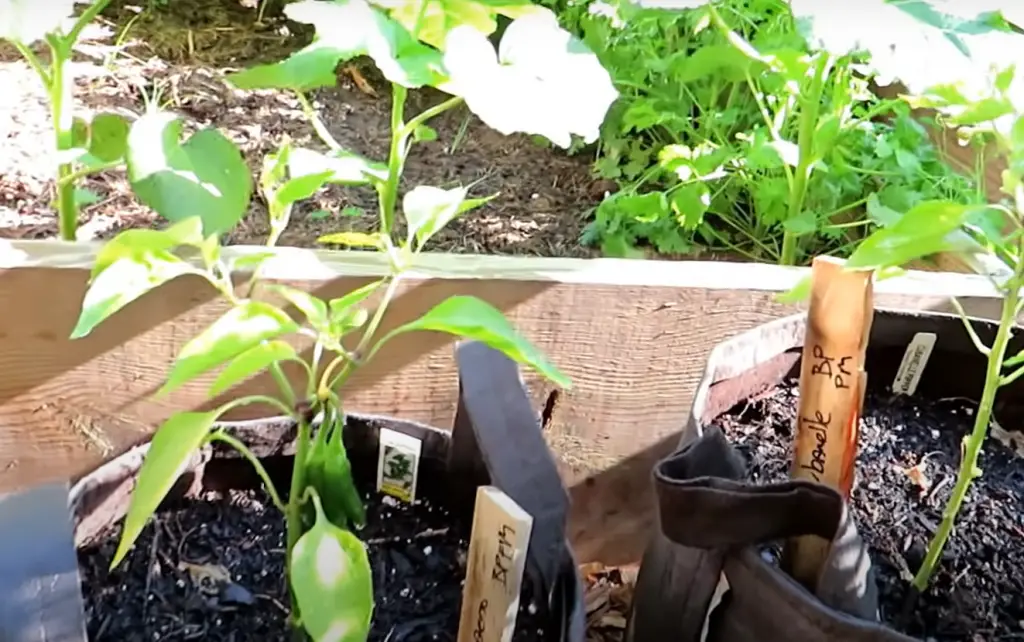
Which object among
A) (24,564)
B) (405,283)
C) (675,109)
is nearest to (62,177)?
(405,283)

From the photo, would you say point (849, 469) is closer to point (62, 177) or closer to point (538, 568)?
point (538, 568)

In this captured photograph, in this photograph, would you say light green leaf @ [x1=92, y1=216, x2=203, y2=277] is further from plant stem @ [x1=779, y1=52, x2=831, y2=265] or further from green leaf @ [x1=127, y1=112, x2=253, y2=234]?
plant stem @ [x1=779, y1=52, x2=831, y2=265]

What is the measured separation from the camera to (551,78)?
0.61 m

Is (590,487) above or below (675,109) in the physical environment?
below

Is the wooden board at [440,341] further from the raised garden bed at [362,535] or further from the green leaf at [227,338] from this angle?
the green leaf at [227,338]

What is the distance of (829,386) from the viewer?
2.01ft

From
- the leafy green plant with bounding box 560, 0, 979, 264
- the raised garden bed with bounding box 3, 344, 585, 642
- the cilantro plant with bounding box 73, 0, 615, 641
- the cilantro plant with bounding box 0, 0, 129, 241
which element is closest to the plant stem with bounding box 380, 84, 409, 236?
the cilantro plant with bounding box 73, 0, 615, 641

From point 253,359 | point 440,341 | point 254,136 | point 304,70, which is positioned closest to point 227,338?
point 253,359

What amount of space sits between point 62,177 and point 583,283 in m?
0.39

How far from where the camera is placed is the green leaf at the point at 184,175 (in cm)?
62

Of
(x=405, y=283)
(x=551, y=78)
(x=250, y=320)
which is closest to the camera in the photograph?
(x=250, y=320)

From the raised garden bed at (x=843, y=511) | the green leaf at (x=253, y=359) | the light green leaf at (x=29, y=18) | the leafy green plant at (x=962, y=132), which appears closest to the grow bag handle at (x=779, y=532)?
the raised garden bed at (x=843, y=511)

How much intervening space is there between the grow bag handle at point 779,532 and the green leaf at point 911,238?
12cm

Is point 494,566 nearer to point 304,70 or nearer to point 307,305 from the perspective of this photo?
point 307,305
